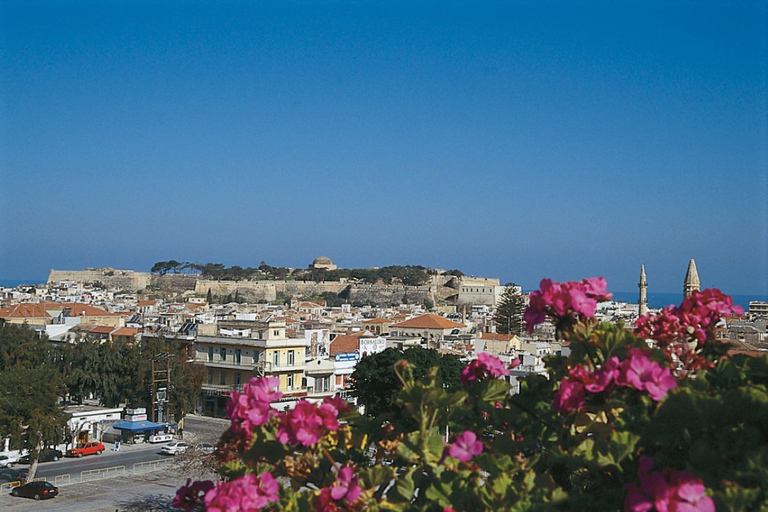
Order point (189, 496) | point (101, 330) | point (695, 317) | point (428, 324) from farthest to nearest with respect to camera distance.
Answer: point (428, 324) → point (101, 330) → point (695, 317) → point (189, 496)

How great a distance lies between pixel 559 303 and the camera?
3449mm

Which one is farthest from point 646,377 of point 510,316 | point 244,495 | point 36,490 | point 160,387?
point 510,316

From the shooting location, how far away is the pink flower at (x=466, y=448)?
10.4ft

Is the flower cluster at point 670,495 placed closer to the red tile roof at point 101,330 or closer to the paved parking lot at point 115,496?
the paved parking lot at point 115,496

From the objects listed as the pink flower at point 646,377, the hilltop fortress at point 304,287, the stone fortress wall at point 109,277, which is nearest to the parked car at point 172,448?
the pink flower at point 646,377

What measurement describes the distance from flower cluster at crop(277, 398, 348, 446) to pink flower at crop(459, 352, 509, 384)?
35.5 inches

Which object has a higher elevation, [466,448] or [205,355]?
[466,448]

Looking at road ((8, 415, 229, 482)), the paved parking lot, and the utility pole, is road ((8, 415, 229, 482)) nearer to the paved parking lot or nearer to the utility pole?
the utility pole

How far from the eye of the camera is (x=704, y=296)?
3.94 m

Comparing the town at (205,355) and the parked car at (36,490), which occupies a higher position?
the town at (205,355)

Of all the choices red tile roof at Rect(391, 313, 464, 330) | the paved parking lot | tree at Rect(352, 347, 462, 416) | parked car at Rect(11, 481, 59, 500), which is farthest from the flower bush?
red tile roof at Rect(391, 313, 464, 330)

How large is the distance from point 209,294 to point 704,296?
114 metres

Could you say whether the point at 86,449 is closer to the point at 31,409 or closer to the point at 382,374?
the point at 31,409

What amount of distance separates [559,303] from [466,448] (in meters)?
0.72
